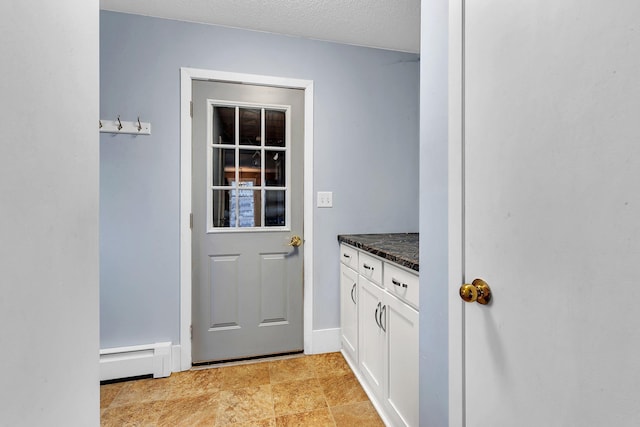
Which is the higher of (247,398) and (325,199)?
(325,199)

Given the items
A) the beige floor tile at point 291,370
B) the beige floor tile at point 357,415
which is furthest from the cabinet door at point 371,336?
the beige floor tile at point 291,370

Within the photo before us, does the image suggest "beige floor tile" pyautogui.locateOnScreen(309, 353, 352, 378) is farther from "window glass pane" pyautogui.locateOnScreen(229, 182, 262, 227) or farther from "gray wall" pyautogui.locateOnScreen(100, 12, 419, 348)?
"window glass pane" pyautogui.locateOnScreen(229, 182, 262, 227)

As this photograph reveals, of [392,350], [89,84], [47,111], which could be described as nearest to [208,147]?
[89,84]

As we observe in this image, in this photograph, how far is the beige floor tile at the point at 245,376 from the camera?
5.94ft

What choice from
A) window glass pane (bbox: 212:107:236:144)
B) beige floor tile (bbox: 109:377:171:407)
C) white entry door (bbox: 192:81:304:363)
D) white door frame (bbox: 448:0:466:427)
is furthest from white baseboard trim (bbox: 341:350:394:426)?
window glass pane (bbox: 212:107:236:144)

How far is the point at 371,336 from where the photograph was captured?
162 cm

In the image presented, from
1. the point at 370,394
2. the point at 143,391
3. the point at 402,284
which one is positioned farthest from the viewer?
the point at 143,391

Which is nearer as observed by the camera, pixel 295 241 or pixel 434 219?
pixel 434 219

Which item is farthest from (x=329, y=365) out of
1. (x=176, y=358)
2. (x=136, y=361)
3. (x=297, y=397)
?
(x=136, y=361)

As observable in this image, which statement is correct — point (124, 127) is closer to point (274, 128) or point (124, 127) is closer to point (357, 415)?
point (274, 128)

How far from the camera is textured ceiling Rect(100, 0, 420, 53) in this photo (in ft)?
5.97

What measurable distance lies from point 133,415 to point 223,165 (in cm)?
156

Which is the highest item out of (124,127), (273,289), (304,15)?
(304,15)

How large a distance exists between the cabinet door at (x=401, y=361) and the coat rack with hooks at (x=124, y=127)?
6.09ft
